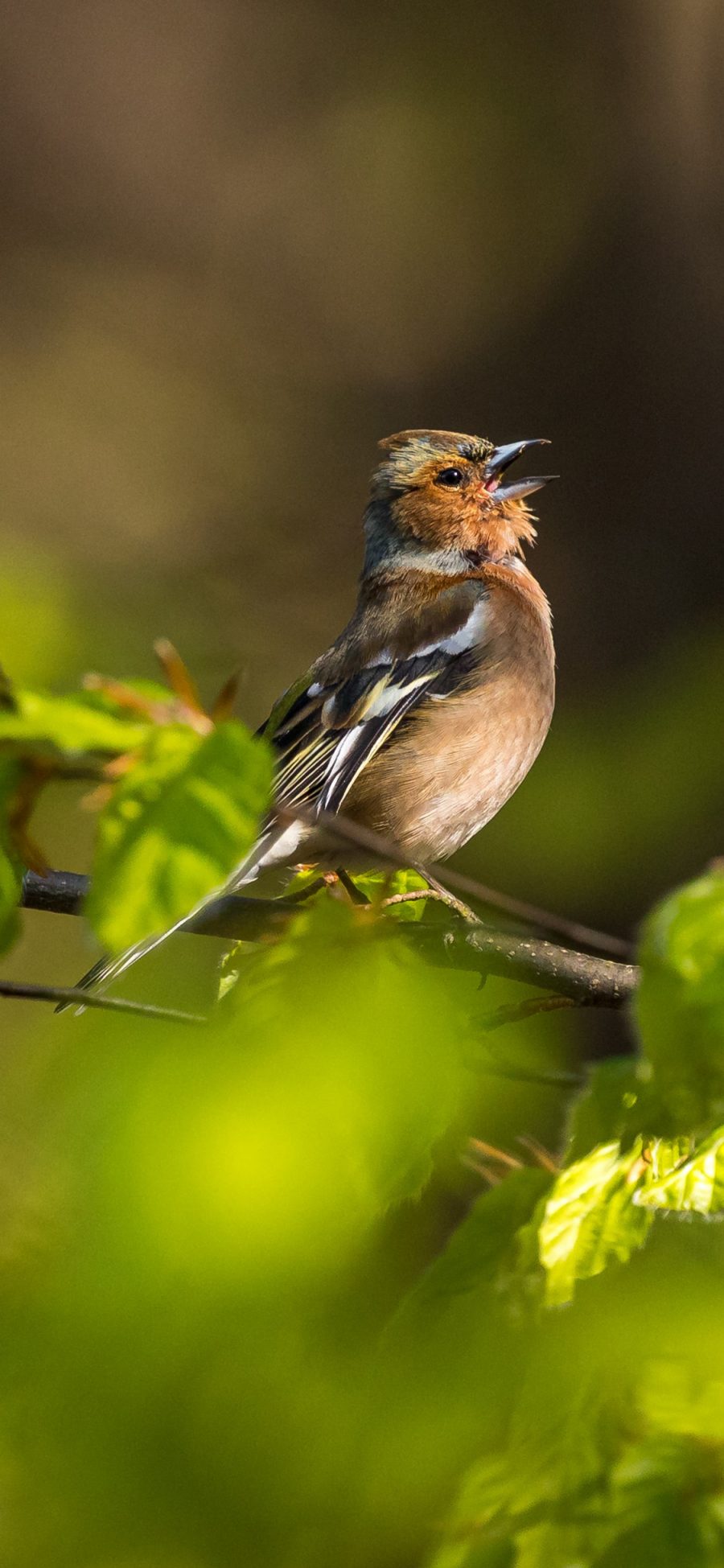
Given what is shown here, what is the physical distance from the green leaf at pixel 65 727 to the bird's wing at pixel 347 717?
6.29ft

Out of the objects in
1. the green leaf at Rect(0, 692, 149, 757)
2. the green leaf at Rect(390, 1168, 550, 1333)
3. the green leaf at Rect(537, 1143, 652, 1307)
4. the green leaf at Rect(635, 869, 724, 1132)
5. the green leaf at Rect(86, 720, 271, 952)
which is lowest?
the green leaf at Rect(390, 1168, 550, 1333)

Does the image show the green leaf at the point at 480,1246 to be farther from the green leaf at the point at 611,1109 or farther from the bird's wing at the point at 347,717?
the bird's wing at the point at 347,717

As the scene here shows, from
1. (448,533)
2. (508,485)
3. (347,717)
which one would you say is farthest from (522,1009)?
(508,485)

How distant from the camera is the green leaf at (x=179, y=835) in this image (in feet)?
4.03

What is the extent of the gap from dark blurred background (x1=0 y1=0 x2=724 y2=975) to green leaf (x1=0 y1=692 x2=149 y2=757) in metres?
4.48

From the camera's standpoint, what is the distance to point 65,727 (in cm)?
127

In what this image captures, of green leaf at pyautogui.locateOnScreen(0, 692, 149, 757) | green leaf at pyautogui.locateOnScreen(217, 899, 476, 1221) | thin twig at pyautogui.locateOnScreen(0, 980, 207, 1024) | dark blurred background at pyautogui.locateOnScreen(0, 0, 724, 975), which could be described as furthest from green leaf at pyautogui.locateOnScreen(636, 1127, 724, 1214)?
dark blurred background at pyautogui.locateOnScreen(0, 0, 724, 975)

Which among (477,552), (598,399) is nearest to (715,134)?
(598,399)

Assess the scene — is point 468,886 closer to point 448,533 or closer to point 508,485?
point 448,533

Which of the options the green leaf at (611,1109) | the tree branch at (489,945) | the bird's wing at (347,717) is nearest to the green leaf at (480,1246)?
the green leaf at (611,1109)

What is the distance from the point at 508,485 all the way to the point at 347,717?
4.20 ft

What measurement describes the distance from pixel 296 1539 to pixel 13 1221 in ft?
2.39

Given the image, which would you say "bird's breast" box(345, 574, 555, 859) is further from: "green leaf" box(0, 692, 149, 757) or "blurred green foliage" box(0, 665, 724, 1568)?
"green leaf" box(0, 692, 149, 757)

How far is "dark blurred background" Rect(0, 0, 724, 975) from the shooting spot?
667 cm
